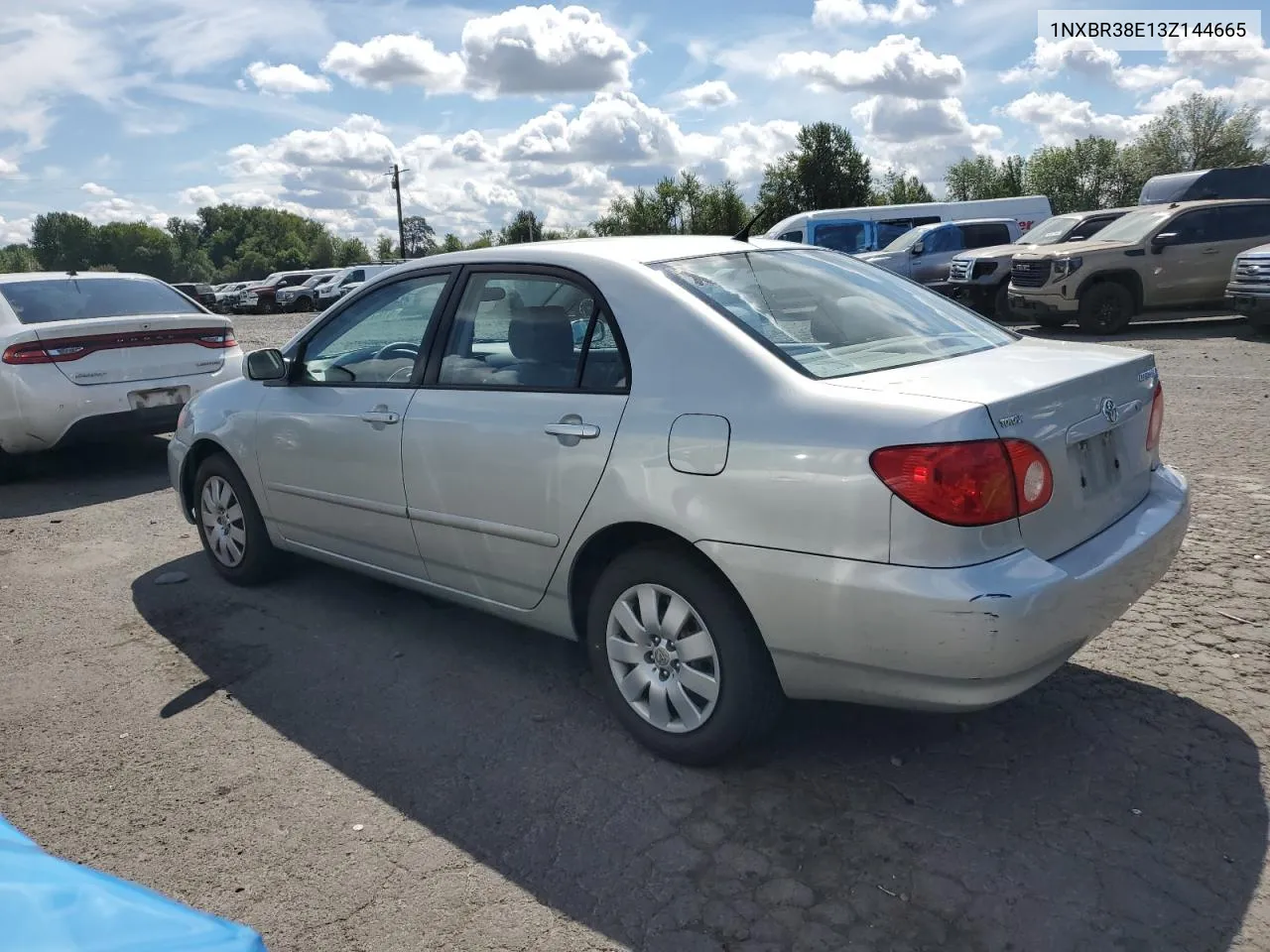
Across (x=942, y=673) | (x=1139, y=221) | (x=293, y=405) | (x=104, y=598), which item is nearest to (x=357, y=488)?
(x=293, y=405)

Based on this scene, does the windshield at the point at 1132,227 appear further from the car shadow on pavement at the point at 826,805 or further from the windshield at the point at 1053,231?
the car shadow on pavement at the point at 826,805

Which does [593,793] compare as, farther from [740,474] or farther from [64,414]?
[64,414]

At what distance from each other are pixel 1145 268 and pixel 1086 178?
196 ft

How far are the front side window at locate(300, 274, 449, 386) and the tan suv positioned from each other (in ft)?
41.4

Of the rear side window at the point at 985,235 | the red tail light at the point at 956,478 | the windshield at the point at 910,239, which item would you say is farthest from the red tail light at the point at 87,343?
the rear side window at the point at 985,235

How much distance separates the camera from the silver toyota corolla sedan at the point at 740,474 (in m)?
2.65

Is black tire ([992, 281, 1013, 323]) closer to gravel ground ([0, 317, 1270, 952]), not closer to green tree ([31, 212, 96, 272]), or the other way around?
gravel ground ([0, 317, 1270, 952])

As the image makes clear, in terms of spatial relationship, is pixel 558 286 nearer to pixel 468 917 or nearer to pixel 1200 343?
pixel 468 917

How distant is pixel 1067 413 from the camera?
2.88m

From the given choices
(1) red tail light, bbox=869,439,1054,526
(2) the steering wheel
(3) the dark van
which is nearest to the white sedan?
(2) the steering wheel

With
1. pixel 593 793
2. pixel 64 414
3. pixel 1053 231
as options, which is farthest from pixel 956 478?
pixel 1053 231

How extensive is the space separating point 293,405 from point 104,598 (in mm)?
1575

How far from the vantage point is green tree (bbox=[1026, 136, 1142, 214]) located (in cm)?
6347

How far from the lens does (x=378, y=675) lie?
4.07 meters
